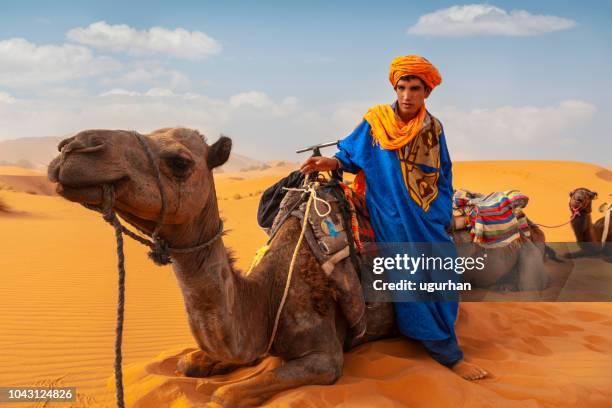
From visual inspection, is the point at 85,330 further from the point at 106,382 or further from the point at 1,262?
the point at 1,262

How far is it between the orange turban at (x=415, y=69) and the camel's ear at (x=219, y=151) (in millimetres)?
2175

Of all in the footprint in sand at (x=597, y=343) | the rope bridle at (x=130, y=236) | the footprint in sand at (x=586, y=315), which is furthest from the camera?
the footprint in sand at (x=586, y=315)

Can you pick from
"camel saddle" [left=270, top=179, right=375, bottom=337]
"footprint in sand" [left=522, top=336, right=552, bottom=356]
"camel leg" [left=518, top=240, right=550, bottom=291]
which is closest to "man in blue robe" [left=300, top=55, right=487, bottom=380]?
"camel saddle" [left=270, top=179, right=375, bottom=337]

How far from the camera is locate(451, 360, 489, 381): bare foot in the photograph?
402 cm

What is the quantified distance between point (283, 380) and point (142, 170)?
1726 mm

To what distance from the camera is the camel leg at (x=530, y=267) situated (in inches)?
261

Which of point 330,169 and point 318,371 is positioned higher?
point 330,169

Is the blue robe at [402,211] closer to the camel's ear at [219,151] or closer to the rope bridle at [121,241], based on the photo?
the rope bridle at [121,241]

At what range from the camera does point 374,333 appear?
4297 millimetres

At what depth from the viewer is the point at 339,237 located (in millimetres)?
3969

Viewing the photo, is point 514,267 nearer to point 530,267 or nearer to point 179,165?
point 530,267

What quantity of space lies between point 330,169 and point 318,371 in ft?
5.76

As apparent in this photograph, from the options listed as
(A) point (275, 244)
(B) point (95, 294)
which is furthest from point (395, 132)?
(B) point (95, 294)

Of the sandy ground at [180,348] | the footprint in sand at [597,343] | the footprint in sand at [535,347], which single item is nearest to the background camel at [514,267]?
the sandy ground at [180,348]
